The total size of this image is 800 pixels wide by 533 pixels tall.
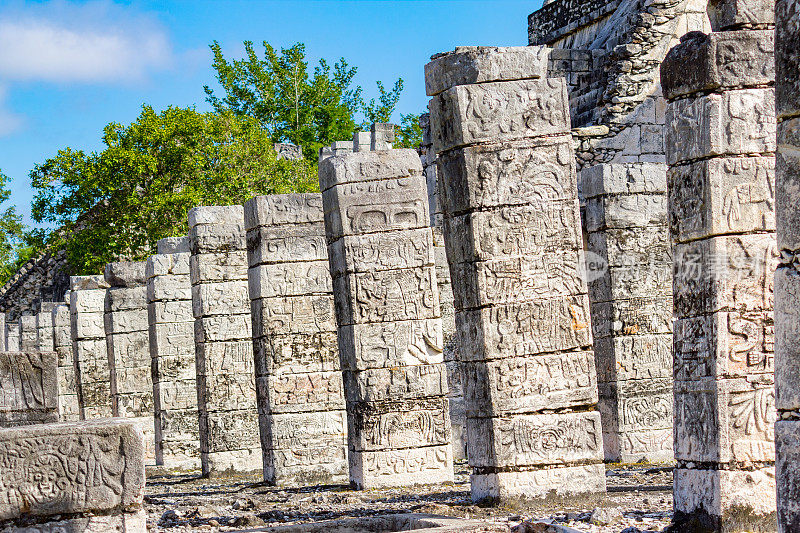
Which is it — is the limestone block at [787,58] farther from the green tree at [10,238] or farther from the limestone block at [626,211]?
the green tree at [10,238]

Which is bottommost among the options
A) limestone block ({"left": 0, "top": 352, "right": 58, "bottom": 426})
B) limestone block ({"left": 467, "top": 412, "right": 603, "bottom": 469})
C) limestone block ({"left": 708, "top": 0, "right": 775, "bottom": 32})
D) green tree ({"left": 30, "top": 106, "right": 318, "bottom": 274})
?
limestone block ({"left": 467, "top": 412, "right": 603, "bottom": 469})

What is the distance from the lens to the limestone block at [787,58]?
12.5 feet

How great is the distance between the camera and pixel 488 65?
766 centimetres

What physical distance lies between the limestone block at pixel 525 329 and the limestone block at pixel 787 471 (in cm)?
375

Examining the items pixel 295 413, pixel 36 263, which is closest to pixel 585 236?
pixel 295 413

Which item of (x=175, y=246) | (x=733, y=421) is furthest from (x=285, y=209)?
(x=733, y=421)

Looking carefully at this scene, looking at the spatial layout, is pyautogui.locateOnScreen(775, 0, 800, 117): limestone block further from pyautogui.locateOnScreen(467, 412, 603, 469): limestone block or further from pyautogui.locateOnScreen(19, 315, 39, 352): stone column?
pyautogui.locateOnScreen(19, 315, 39, 352): stone column

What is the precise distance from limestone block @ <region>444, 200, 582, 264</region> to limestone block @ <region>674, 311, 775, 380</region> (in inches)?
56.6

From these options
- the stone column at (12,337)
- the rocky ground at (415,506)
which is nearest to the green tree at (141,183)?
the stone column at (12,337)

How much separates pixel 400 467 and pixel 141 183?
17817 mm

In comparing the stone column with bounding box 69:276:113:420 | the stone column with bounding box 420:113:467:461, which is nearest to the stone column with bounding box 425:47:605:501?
the stone column with bounding box 420:113:467:461

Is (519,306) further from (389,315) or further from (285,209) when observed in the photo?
(285,209)

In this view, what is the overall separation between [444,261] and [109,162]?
15.5 metres

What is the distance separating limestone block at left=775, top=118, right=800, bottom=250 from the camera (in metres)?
3.78
